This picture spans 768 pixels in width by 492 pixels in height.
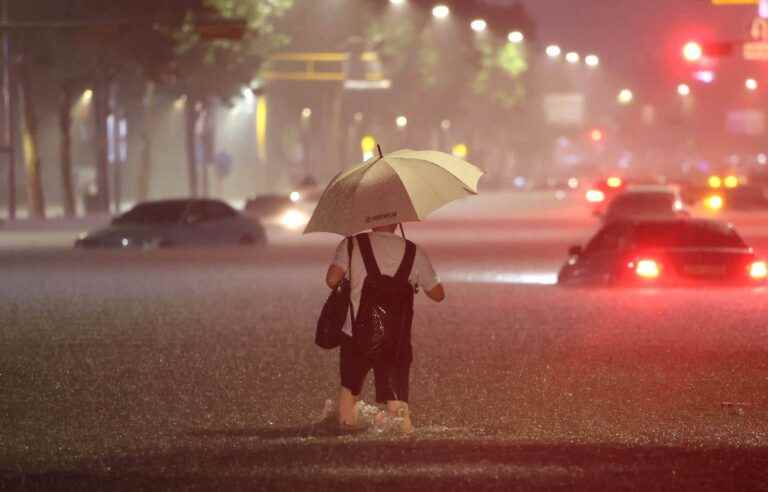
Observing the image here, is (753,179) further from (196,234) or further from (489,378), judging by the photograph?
(489,378)

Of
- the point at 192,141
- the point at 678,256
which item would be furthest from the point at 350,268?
the point at 192,141

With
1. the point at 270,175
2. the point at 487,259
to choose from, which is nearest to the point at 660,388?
the point at 487,259

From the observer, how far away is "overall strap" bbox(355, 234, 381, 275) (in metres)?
11.9

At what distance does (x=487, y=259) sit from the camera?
3828cm

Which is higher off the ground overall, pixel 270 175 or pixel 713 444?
pixel 270 175

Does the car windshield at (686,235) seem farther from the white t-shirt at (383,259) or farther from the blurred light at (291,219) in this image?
the blurred light at (291,219)

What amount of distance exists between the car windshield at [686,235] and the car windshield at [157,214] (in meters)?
17.3

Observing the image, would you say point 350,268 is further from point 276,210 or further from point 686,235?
point 276,210

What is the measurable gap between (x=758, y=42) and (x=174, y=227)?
1851 centimetres

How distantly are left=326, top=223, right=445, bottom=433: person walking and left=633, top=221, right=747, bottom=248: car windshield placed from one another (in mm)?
15155

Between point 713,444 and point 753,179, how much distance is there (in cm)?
9196

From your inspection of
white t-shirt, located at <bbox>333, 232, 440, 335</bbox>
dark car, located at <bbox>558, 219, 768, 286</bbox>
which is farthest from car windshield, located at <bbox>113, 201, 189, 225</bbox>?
white t-shirt, located at <bbox>333, 232, 440, 335</bbox>

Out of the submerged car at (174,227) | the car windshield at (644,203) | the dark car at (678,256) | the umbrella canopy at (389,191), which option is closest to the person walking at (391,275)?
the umbrella canopy at (389,191)

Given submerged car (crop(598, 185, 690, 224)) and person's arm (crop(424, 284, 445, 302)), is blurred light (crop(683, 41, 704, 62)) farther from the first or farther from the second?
person's arm (crop(424, 284, 445, 302))
